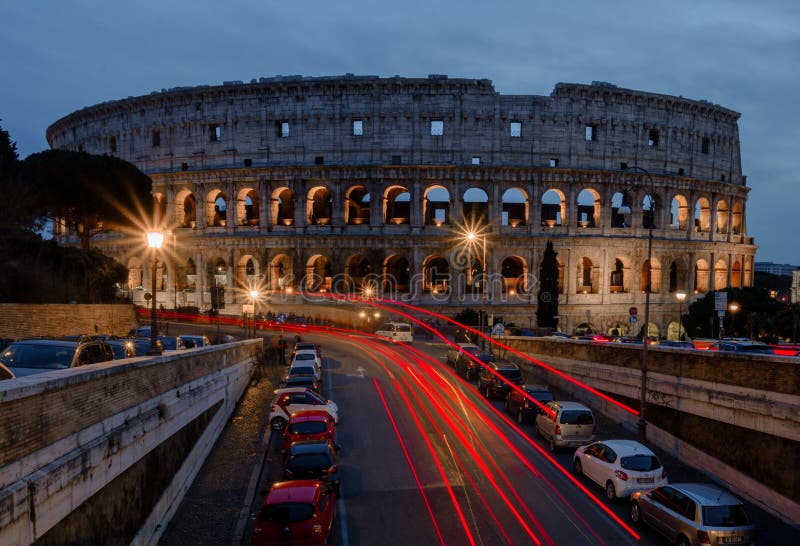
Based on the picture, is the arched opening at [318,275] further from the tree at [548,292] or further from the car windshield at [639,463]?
the car windshield at [639,463]

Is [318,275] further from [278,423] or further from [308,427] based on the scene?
[308,427]

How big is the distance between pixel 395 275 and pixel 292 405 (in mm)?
38001

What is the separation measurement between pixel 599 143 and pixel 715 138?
14.7 metres

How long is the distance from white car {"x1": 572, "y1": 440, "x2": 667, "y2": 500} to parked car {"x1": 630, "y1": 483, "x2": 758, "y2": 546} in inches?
51.2

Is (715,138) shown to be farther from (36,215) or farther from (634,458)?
(36,215)

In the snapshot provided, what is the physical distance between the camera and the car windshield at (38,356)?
10805 mm

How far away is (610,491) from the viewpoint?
13656 millimetres

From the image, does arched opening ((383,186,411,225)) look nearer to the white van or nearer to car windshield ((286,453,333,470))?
the white van

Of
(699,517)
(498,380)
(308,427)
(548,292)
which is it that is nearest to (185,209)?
(548,292)

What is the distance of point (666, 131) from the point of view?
54.0 metres

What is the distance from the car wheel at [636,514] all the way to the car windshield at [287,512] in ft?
24.6

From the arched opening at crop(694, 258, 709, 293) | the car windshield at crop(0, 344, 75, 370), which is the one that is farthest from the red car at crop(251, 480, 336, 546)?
the arched opening at crop(694, 258, 709, 293)

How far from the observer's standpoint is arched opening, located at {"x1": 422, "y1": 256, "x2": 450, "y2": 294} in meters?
52.9

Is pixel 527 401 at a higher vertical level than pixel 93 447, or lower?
lower
